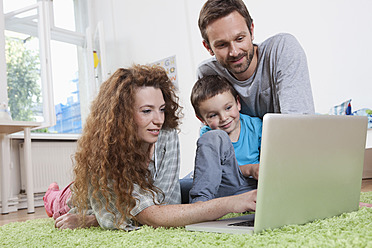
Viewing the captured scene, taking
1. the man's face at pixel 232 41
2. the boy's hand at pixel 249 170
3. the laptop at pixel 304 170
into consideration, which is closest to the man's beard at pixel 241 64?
the man's face at pixel 232 41

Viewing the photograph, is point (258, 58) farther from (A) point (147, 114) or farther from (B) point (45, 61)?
(B) point (45, 61)

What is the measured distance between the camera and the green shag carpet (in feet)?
2.36

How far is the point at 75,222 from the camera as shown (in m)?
1.33

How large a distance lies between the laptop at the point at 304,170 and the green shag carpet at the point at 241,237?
29mm

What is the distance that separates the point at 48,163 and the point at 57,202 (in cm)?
205

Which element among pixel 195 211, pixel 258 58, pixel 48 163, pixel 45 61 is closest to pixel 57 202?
pixel 195 211

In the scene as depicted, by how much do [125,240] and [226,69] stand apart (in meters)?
0.85

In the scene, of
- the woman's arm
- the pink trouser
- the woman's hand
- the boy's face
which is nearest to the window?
the pink trouser

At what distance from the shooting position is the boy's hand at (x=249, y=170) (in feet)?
4.30

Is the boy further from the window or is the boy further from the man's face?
the window

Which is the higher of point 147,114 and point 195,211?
point 147,114

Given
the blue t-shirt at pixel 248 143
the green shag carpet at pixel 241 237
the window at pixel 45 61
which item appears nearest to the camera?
the green shag carpet at pixel 241 237

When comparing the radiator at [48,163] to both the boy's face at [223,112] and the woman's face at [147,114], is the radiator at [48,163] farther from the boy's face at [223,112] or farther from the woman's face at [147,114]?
the woman's face at [147,114]

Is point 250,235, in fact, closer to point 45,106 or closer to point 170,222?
point 170,222
